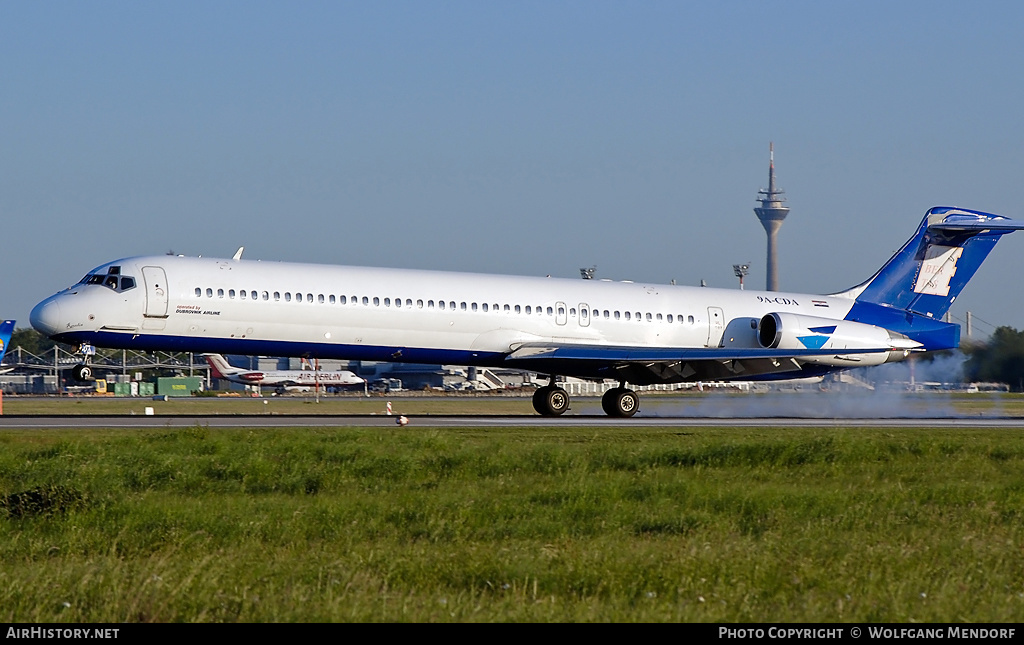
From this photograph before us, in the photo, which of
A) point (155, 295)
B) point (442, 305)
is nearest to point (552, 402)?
point (442, 305)

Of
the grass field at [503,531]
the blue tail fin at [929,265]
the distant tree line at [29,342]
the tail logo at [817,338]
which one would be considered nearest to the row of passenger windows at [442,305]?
the tail logo at [817,338]

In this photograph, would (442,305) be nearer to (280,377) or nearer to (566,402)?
(566,402)

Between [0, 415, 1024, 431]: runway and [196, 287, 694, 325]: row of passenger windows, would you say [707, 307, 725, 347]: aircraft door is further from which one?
[0, 415, 1024, 431]: runway

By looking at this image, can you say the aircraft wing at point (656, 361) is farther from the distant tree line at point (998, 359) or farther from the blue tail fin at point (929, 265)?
the distant tree line at point (998, 359)

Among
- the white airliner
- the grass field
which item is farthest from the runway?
the grass field

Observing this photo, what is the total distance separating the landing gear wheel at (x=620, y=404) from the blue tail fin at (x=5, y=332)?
21.4m

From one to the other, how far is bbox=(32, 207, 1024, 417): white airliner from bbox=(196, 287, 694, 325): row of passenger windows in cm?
4

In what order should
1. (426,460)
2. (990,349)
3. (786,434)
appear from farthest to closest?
(990,349) → (786,434) → (426,460)

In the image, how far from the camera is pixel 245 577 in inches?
390

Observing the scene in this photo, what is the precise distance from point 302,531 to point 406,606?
399cm

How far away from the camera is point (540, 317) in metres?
35.2

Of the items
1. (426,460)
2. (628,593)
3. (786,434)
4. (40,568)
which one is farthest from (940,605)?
(786,434)

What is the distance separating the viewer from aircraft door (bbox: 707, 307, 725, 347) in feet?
125
